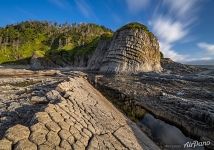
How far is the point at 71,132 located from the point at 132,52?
184ft

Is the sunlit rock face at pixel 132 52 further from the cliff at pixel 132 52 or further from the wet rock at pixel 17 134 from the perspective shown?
the wet rock at pixel 17 134

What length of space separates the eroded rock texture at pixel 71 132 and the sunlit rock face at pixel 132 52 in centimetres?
4880

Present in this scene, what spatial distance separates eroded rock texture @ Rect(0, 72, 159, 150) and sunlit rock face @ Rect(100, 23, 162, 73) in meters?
48.8

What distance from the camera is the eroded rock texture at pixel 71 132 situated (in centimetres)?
941

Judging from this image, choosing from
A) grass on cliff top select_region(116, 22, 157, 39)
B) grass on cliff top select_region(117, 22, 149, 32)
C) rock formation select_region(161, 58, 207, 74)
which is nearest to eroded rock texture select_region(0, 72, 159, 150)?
rock formation select_region(161, 58, 207, 74)

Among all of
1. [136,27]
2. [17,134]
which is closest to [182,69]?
[136,27]

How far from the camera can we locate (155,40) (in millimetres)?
79812

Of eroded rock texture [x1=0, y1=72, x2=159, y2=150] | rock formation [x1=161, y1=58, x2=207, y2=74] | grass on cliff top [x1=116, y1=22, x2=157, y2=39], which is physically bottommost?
Answer: eroded rock texture [x1=0, y1=72, x2=159, y2=150]

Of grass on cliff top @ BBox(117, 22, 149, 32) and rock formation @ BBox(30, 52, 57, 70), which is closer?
grass on cliff top @ BBox(117, 22, 149, 32)

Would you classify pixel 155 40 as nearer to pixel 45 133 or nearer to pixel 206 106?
pixel 206 106

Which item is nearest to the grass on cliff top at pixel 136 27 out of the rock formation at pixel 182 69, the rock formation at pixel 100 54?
the rock formation at pixel 100 54

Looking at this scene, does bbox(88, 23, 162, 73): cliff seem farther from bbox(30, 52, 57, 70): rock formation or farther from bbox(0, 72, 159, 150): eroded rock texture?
bbox(30, 52, 57, 70): rock formation

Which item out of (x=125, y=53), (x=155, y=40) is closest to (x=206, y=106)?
(x=125, y=53)

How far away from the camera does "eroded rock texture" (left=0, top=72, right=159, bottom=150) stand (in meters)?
9.41
